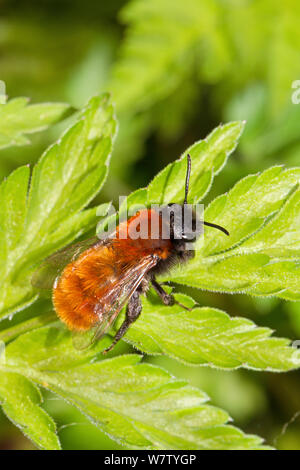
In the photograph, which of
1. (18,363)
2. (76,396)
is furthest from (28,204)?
(76,396)

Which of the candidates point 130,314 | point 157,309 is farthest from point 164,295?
point 130,314

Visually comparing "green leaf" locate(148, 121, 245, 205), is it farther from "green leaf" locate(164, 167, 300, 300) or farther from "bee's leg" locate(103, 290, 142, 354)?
"bee's leg" locate(103, 290, 142, 354)

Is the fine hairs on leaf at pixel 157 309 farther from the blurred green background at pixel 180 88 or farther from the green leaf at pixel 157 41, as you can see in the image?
the green leaf at pixel 157 41

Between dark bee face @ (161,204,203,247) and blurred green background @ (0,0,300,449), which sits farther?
blurred green background @ (0,0,300,449)

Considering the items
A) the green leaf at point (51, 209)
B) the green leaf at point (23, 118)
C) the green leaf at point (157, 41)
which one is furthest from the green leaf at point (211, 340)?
the green leaf at point (157, 41)

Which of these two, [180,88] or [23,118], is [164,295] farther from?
[180,88]

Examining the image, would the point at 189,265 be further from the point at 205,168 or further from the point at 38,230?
the point at 38,230

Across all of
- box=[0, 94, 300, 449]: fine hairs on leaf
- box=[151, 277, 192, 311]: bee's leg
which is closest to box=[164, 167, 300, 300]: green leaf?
box=[0, 94, 300, 449]: fine hairs on leaf

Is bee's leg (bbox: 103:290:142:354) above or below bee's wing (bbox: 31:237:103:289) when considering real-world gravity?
below
